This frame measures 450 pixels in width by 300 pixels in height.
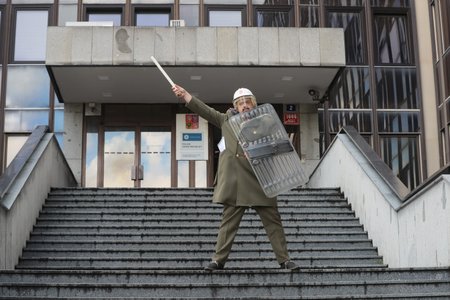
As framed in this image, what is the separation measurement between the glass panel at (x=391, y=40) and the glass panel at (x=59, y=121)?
8.32 metres

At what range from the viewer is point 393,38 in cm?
2003

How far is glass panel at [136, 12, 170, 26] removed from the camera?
19.6 m

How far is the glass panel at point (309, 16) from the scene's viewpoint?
64.3 feet

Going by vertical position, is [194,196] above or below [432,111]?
below

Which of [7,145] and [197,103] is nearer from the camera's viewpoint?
[197,103]

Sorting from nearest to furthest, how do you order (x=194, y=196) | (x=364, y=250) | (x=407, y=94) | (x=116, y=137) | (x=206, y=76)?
(x=364, y=250)
(x=194, y=196)
(x=206, y=76)
(x=116, y=137)
(x=407, y=94)

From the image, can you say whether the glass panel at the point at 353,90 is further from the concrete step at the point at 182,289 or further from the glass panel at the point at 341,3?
the concrete step at the point at 182,289

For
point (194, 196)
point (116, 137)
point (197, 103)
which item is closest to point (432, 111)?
point (116, 137)

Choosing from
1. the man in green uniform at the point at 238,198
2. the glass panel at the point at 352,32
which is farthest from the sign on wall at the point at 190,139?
the man in green uniform at the point at 238,198

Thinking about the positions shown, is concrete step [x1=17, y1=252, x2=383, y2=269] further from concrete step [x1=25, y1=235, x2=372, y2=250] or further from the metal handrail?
the metal handrail

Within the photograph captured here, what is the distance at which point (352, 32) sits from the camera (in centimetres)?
1991

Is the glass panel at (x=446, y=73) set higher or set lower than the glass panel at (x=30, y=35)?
lower

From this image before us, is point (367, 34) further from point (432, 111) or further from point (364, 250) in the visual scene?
point (364, 250)

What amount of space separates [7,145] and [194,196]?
851 cm
